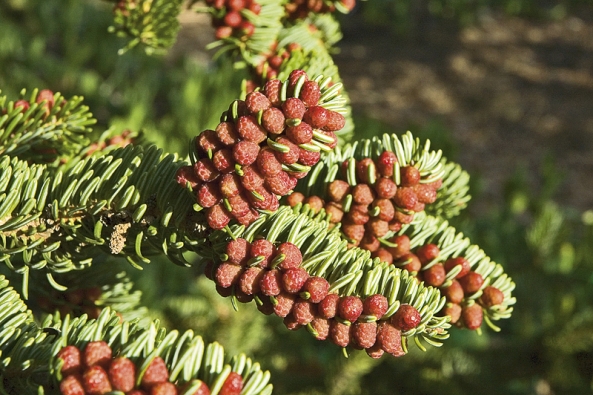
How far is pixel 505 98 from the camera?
4.47 metres

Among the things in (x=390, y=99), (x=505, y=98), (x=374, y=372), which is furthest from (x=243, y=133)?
(x=505, y=98)

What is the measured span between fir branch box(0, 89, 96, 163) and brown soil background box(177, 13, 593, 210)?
11.0ft

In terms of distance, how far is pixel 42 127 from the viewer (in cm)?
59

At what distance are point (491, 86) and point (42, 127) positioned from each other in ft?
14.6

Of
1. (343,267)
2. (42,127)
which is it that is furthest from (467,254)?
(42,127)

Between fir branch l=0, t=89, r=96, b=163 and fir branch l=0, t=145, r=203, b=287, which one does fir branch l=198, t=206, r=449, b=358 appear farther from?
fir branch l=0, t=89, r=96, b=163

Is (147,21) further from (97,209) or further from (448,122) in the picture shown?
(448,122)

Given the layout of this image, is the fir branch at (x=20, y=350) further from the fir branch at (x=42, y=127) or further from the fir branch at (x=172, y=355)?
the fir branch at (x=42, y=127)

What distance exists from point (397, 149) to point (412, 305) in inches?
6.5

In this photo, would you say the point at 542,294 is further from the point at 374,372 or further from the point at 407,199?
the point at 407,199

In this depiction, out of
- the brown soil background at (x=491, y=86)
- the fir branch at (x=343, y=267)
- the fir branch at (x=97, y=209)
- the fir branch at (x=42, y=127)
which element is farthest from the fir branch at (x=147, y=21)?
the brown soil background at (x=491, y=86)

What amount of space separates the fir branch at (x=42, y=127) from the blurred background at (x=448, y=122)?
346 mm

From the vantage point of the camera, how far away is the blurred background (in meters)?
1.41

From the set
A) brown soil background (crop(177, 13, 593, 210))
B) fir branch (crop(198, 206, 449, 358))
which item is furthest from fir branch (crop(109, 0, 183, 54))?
brown soil background (crop(177, 13, 593, 210))
